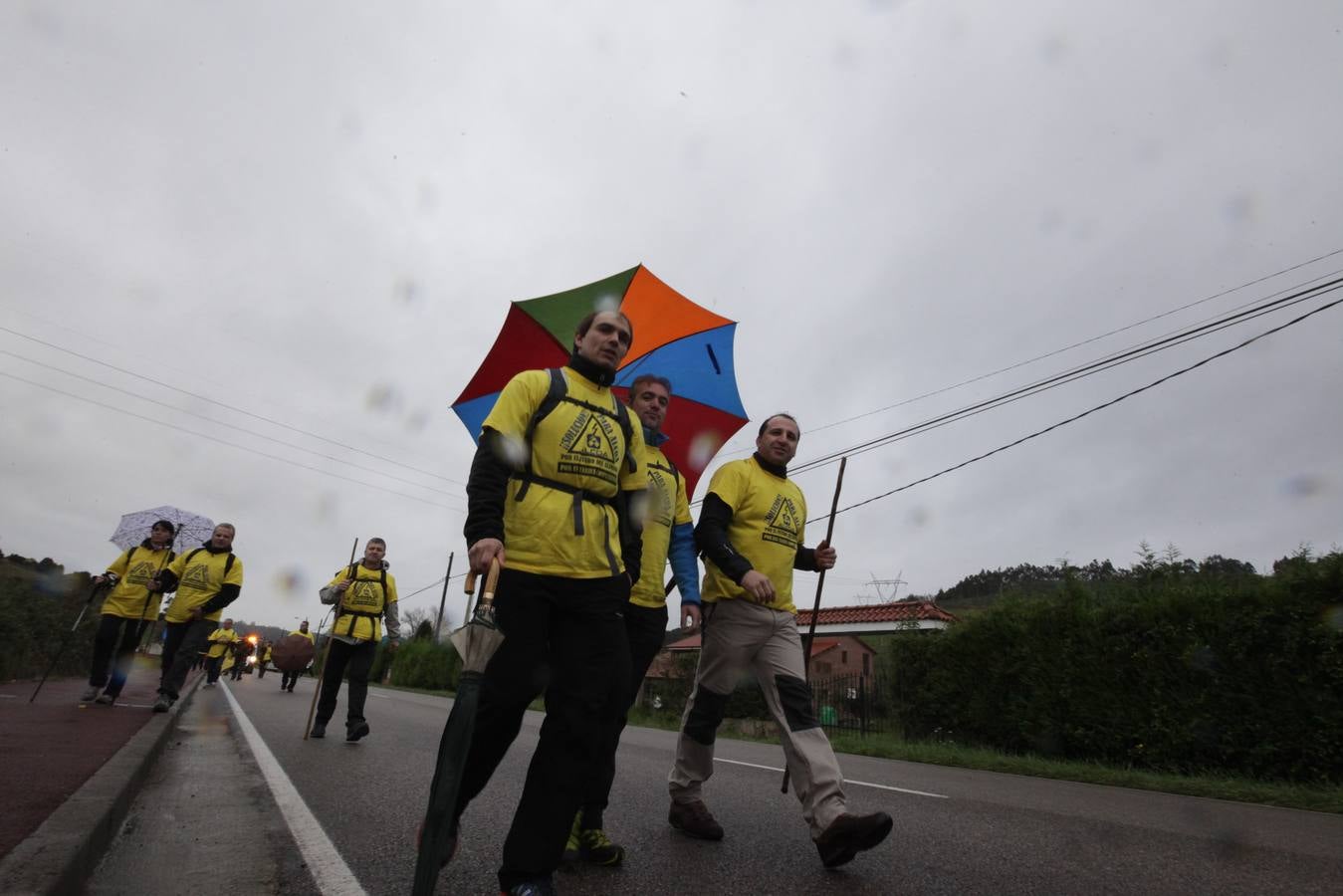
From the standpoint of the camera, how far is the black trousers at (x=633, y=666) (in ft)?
10.3

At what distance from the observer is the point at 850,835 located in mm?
2906

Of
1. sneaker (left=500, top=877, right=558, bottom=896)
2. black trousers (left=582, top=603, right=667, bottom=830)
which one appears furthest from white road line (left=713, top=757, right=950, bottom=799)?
sneaker (left=500, top=877, right=558, bottom=896)

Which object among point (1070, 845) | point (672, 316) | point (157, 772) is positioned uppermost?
point (672, 316)

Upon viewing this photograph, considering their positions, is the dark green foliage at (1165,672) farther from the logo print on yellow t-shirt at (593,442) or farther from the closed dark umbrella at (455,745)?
the closed dark umbrella at (455,745)

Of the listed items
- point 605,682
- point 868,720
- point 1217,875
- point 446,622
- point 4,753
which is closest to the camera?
point 605,682

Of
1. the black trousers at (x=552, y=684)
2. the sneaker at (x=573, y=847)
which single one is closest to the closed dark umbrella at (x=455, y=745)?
the black trousers at (x=552, y=684)

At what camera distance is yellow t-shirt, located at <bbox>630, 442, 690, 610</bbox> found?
3.59 m

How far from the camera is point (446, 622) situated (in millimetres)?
46906

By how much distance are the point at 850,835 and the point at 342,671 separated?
20.3ft

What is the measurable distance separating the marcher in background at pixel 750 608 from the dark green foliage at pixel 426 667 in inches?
1194

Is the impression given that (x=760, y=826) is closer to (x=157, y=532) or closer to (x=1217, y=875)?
(x=1217, y=875)

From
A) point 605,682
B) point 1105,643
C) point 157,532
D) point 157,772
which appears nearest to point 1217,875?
point 605,682

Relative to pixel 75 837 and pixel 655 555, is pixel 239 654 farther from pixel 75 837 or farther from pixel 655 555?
pixel 655 555

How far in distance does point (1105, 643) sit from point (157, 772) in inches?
419
